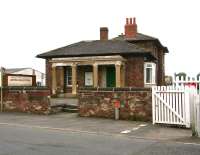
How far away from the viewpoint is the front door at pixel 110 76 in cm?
3609

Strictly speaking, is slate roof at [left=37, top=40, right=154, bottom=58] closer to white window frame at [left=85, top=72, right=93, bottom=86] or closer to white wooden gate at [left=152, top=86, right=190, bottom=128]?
white window frame at [left=85, top=72, right=93, bottom=86]

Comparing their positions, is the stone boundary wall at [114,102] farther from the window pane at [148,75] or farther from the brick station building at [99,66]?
the window pane at [148,75]

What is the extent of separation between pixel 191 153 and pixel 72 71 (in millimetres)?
24819

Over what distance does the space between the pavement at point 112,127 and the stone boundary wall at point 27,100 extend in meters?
2.52

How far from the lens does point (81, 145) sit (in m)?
11.4

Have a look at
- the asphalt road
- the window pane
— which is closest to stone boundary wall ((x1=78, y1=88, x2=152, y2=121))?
the asphalt road

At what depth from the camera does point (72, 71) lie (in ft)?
114

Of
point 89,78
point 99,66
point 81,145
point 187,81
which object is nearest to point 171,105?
point 187,81

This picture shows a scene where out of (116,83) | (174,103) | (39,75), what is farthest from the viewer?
(39,75)

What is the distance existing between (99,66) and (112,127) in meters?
19.5

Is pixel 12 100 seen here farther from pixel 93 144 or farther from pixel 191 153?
pixel 191 153

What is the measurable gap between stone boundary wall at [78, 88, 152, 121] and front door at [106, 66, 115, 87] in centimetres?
1499

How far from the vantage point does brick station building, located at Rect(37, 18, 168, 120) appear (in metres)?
33.8

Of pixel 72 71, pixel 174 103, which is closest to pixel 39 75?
pixel 72 71
